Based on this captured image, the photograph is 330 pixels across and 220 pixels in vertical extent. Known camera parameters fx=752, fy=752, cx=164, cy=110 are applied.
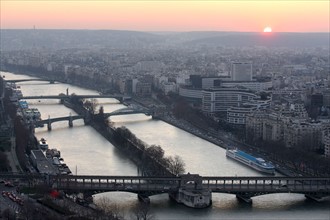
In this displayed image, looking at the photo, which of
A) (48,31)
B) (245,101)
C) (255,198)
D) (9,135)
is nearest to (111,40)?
(48,31)

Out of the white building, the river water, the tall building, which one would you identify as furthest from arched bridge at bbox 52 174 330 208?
the tall building

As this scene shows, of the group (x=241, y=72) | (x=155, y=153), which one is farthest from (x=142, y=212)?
(x=241, y=72)

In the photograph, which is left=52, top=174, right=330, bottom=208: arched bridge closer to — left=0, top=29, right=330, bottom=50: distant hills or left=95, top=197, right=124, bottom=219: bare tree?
left=95, top=197, right=124, bottom=219: bare tree

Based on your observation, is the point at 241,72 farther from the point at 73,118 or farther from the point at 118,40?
the point at 118,40

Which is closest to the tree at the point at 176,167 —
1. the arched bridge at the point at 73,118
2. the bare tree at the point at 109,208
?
the bare tree at the point at 109,208

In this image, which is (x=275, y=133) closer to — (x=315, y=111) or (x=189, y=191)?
(x=315, y=111)

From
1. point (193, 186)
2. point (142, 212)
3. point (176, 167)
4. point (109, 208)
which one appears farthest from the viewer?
point (176, 167)

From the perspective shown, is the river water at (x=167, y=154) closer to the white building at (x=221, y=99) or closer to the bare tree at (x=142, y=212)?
the bare tree at (x=142, y=212)
